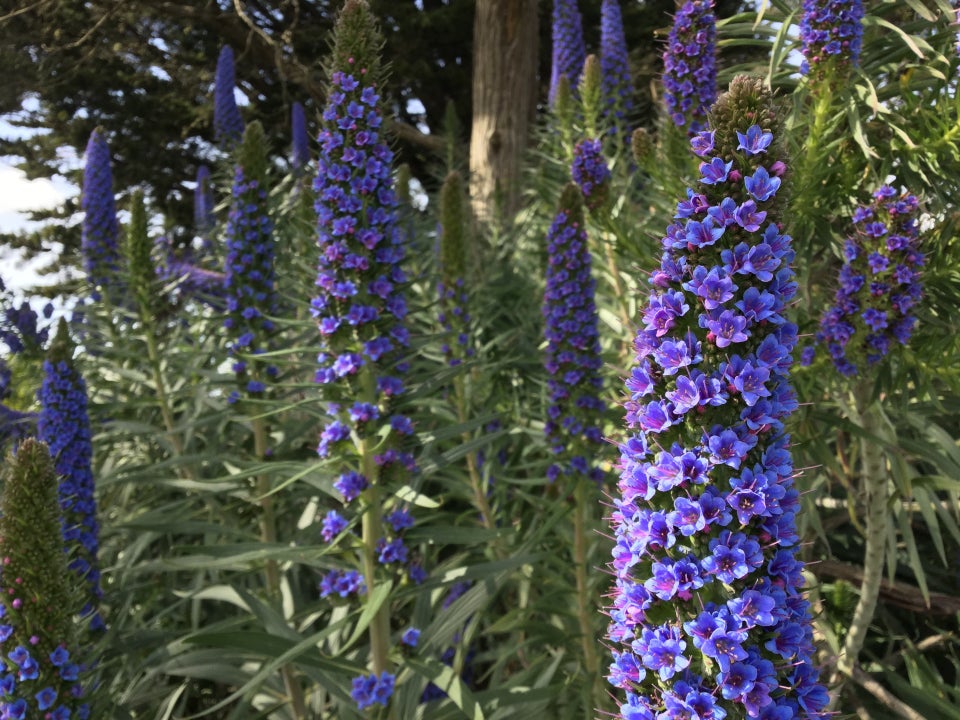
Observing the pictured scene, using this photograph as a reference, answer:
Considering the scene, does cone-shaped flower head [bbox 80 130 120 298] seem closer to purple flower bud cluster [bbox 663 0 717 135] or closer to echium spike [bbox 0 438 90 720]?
echium spike [bbox 0 438 90 720]

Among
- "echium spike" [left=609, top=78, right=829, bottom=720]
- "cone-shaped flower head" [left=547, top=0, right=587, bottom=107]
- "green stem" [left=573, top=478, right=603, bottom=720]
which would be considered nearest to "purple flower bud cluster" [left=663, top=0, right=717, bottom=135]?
"green stem" [left=573, top=478, right=603, bottom=720]

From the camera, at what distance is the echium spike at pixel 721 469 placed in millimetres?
1141

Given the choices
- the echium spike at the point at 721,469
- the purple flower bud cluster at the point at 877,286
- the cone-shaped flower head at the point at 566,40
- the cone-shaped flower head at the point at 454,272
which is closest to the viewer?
the echium spike at the point at 721,469

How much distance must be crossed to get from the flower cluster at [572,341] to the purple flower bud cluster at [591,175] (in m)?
0.31

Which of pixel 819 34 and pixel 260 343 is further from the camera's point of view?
pixel 260 343

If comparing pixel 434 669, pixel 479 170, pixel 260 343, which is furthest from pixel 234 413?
pixel 479 170

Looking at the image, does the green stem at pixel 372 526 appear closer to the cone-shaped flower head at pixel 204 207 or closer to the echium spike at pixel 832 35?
the echium spike at pixel 832 35

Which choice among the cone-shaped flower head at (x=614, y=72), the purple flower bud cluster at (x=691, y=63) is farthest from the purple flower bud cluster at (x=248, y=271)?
the cone-shaped flower head at (x=614, y=72)

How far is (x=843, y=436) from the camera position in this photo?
308 cm

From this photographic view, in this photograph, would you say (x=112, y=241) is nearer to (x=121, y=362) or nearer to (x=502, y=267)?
(x=121, y=362)

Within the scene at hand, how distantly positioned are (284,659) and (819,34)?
2.23 metres

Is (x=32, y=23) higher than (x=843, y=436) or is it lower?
higher

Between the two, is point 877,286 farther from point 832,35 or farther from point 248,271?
point 248,271

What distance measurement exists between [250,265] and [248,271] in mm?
26
